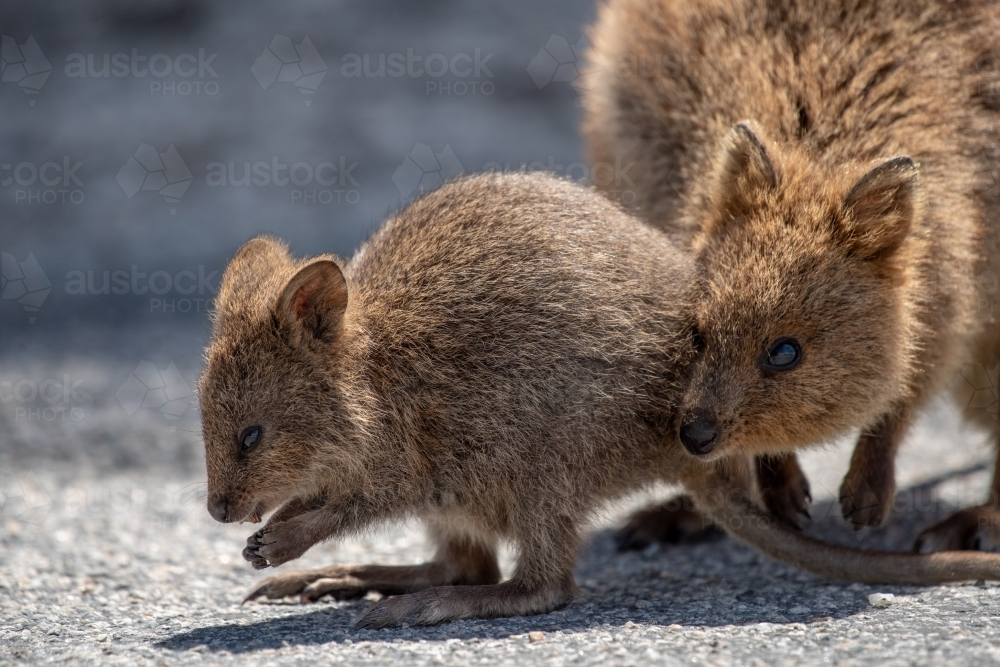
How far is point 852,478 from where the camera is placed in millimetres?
5582

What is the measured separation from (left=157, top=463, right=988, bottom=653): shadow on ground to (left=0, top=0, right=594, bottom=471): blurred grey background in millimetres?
5709

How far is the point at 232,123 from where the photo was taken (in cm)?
1271

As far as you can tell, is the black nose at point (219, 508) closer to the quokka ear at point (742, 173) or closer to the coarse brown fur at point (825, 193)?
the coarse brown fur at point (825, 193)

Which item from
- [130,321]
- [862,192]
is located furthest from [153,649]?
[130,321]

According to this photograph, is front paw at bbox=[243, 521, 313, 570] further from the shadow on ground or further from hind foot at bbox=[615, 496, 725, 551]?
hind foot at bbox=[615, 496, 725, 551]

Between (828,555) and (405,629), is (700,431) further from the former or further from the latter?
(405,629)

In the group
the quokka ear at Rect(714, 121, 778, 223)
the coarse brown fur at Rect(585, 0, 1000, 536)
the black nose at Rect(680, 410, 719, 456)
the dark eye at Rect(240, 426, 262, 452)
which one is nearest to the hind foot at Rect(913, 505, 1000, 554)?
the coarse brown fur at Rect(585, 0, 1000, 536)

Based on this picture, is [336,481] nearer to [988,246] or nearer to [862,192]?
[862,192]

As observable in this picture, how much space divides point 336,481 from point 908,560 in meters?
2.46

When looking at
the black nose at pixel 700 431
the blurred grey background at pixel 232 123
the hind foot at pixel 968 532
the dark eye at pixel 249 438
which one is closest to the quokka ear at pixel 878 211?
the black nose at pixel 700 431

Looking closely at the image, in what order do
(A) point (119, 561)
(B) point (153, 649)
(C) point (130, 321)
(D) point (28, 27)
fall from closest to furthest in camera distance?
(B) point (153, 649), (A) point (119, 561), (C) point (130, 321), (D) point (28, 27)

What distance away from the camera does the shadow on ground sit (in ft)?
14.8

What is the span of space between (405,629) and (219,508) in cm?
88

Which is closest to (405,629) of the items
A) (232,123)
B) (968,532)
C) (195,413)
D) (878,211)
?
(878,211)
